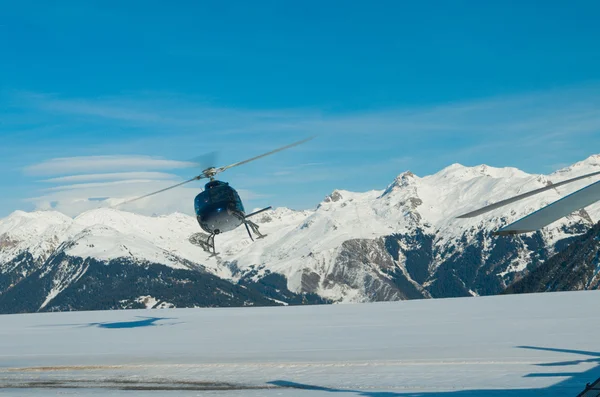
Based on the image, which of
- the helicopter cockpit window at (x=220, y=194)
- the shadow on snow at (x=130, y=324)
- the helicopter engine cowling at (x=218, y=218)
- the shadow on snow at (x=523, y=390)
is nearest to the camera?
the shadow on snow at (x=523, y=390)

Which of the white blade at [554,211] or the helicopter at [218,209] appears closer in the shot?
the white blade at [554,211]

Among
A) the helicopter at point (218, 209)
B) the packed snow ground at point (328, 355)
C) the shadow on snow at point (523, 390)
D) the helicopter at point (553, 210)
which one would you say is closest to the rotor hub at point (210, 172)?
the helicopter at point (218, 209)

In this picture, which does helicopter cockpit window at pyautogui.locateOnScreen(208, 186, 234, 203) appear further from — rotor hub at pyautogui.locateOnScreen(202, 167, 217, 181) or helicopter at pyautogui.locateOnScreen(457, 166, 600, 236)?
helicopter at pyautogui.locateOnScreen(457, 166, 600, 236)

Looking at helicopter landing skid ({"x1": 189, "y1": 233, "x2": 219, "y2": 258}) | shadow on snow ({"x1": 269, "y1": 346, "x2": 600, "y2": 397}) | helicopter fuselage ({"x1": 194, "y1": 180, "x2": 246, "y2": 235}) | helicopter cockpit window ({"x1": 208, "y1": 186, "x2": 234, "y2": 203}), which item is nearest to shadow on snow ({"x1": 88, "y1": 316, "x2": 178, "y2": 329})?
helicopter landing skid ({"x1": 189, "y1": 233, "x2": 219, "y2": 258})

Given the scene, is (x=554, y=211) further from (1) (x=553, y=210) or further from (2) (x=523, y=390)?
(2) (x=523, y=390)

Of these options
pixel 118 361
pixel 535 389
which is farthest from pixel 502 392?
pixel 118 361

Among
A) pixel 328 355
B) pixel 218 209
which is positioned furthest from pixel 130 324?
pixel 328 355

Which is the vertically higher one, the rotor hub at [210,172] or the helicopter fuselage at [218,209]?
the rotor hub at [210,172]

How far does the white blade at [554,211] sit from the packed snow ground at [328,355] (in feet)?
35.3

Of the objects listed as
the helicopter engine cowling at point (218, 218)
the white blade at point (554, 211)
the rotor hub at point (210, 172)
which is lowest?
the white blade at point (554, 211)

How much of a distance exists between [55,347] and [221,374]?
1788 cm

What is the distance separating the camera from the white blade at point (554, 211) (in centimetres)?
1056

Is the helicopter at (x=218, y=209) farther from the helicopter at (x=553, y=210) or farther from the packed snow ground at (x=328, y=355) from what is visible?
the helicopter at (x=553, y=210)

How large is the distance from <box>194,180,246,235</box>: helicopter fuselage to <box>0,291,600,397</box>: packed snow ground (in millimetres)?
7357
